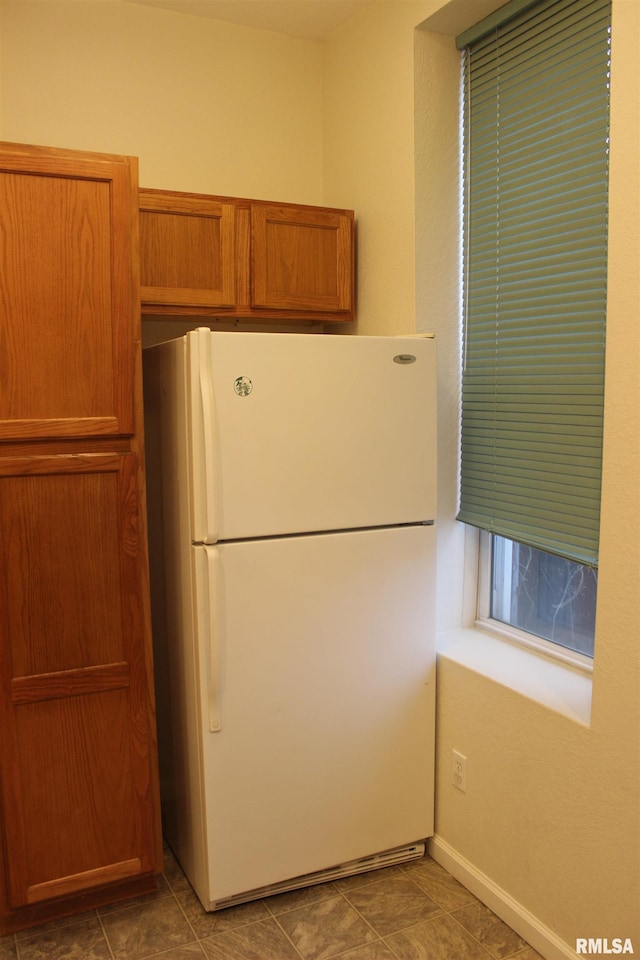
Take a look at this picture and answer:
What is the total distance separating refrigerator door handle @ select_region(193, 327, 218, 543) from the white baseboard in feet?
4.04

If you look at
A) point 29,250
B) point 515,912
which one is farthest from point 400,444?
point 515,912

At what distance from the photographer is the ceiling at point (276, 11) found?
8.53ft

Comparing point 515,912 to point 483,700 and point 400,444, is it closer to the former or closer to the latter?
point 483,700

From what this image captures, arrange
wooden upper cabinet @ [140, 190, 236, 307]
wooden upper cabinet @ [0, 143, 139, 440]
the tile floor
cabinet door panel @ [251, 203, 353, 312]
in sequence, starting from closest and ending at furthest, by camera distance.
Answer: wooden upper cabinet @ [0, 143, 139, 440] < the tile floor < wooden upper cabinet @ [140, 190, 236, 307] < cabinet door panel @ [251, 203, 353, 312]

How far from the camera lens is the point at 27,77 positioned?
2480 mm

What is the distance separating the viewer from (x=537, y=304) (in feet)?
7.22

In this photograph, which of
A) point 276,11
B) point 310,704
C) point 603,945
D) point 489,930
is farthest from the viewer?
point 276,11

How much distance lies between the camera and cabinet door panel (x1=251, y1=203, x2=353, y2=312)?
257 centimetres

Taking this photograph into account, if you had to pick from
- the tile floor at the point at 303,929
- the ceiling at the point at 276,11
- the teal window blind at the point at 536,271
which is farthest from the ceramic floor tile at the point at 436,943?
the ceiling at the point at 276,11

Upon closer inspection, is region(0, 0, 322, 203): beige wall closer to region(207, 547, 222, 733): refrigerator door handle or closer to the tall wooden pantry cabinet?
the tall wooden pantry cabinet

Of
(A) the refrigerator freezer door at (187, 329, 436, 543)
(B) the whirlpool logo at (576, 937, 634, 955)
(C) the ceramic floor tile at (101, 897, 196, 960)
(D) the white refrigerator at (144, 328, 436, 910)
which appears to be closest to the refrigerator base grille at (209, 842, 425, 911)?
(D) the white refrigerator at (144, 328, 436, 910)

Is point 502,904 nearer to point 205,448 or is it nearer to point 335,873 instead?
point 335,873

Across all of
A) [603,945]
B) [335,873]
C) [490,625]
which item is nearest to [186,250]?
[490,625]

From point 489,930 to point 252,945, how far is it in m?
0.64
